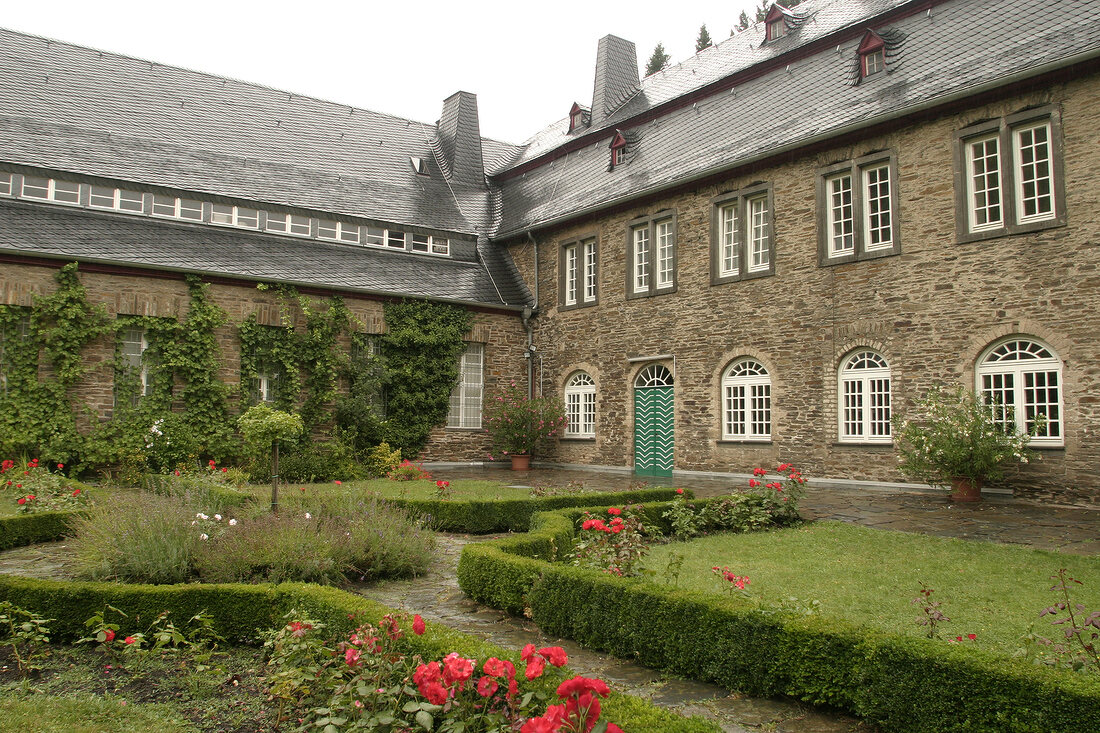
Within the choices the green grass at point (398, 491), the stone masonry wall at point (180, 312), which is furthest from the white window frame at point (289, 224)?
the green grass at point (398, 491)

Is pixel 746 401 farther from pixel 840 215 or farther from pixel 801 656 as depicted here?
pixel 801 656

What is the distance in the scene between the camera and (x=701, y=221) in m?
16.6

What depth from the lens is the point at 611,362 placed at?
1859 cm

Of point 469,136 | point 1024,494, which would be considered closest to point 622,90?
point 469,136

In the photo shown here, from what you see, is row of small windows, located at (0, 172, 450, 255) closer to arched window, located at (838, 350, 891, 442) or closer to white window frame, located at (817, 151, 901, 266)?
white window frame, located at (817, 151, 901, 266)

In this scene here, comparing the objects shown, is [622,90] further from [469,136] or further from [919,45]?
[919,45]

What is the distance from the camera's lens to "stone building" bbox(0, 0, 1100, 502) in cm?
1172

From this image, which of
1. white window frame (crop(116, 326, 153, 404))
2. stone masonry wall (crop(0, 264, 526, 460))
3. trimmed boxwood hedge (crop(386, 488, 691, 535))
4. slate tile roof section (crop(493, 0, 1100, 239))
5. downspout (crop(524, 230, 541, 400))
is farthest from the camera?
downspout (crop(524, 230, 541, 400))

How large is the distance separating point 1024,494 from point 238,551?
34.5 feet

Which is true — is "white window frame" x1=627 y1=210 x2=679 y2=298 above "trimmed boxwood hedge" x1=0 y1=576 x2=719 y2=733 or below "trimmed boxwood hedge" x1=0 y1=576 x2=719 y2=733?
above

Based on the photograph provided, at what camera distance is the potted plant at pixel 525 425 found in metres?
19.3

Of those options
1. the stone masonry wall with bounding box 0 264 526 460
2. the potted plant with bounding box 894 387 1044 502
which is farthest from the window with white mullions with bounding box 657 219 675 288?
the potted plant with bounding box 894 387 1044 502

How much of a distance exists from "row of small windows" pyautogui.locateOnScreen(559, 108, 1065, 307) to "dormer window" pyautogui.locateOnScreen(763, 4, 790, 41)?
5.00 m

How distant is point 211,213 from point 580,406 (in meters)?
9.66
